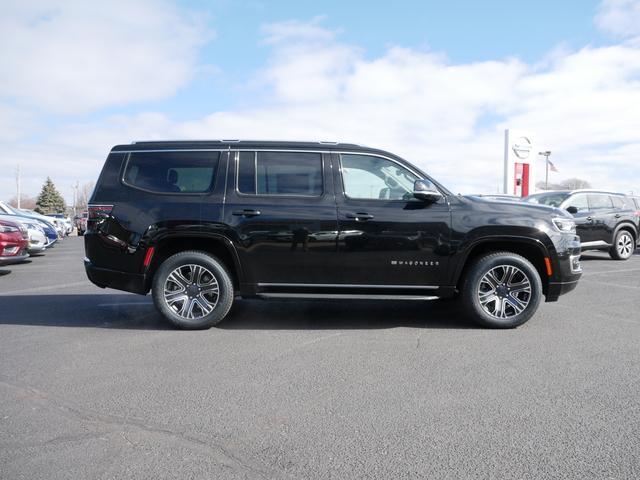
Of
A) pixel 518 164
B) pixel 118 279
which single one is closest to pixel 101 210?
pixel 118 279

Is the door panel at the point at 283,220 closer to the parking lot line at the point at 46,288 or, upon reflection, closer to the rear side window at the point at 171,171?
the rear side window at the point at 171,171

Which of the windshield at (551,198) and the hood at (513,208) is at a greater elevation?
the windshield at (551,198)

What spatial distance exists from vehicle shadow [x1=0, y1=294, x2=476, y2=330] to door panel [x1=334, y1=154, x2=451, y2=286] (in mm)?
537

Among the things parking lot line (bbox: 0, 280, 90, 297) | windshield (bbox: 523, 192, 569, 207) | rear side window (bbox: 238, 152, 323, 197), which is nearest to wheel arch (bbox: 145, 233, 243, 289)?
rear side window (bbox: 238, 152, 323, 197)

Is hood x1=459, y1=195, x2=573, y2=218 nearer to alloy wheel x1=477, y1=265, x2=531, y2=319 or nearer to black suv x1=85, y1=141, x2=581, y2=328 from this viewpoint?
black suv x1=85, y1=141, x2=581, y2=328

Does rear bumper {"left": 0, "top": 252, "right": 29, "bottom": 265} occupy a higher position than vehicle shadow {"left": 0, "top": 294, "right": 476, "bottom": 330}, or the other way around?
rear bumper {"left": 0, "top": 252, "right": 29, "bottom": 265}

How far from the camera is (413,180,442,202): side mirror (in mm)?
5535

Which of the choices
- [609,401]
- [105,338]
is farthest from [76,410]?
[609,401]

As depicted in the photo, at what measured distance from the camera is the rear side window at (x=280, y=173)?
5797 mm

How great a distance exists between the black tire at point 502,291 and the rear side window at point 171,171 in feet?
9.88

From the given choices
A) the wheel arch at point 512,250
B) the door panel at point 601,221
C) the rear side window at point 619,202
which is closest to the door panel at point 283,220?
the wheel arch at point 512,250

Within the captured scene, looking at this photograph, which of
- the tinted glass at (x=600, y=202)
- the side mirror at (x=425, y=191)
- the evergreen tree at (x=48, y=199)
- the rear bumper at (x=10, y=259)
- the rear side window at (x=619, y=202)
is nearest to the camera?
the side mirror at (x=425, y=191)

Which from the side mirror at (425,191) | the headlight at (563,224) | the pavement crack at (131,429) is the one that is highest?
the side mirror at (425,191)

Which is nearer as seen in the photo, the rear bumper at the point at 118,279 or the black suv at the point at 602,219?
the rear bumper at the point at 118,279
